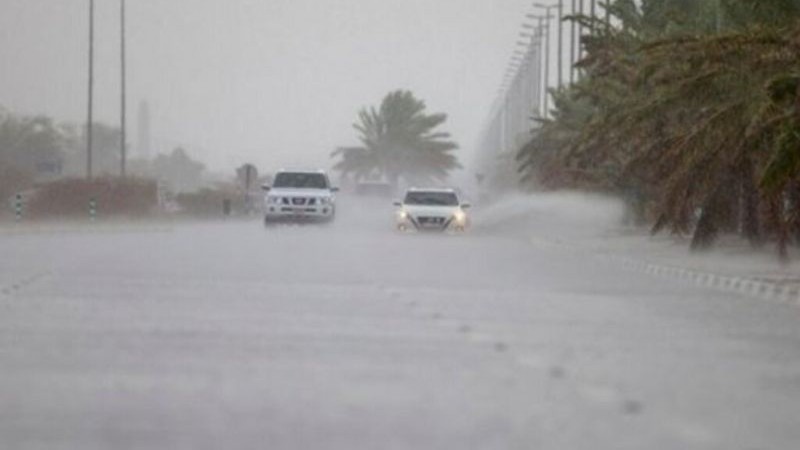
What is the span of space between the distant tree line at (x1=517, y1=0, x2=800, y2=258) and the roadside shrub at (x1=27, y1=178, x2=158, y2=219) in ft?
101

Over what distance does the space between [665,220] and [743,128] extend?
562 centimetres

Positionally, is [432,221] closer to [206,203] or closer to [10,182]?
[206,203]

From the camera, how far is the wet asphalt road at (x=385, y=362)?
11.5m

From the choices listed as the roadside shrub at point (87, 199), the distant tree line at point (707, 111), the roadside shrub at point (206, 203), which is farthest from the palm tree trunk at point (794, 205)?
the roadside shrub at point (206, 203)

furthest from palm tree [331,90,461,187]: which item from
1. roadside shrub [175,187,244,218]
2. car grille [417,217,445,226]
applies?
car grille [417,217,445,226]

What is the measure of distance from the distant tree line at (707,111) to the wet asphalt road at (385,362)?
242cm

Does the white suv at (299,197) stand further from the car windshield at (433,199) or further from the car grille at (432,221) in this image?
the car grille at (432,221)

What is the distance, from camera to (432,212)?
63.9 meters

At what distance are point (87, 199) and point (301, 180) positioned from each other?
1453 centimetres

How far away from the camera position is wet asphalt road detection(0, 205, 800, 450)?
11.5 m

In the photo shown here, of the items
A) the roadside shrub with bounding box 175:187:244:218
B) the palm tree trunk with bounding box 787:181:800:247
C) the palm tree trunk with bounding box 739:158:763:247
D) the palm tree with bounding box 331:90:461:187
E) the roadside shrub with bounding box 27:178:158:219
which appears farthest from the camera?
the palm tree with bounding box 331:90:461:187

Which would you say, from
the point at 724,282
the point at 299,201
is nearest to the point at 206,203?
the point at 299,201

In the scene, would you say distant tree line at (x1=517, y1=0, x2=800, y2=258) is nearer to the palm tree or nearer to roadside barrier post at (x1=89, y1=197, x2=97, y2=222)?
roadside barrier post at (x1=89, y1=197, x2=97, y2=222)

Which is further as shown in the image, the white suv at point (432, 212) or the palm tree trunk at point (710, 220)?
the white suv at point (432, 212)
